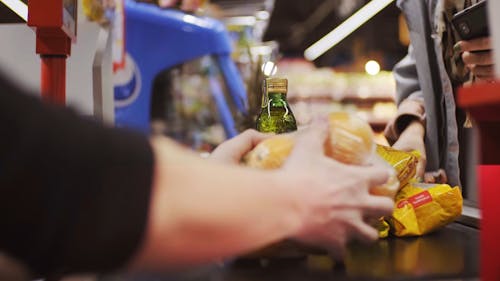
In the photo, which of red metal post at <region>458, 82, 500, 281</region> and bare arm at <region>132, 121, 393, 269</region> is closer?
bare arm at <region>132, 121, 393, 269</region>

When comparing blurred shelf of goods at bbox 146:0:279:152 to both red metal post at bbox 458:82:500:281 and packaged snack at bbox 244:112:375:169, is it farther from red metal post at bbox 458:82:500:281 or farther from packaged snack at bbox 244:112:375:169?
Answer: red metal post at bbox 458:82:500:281

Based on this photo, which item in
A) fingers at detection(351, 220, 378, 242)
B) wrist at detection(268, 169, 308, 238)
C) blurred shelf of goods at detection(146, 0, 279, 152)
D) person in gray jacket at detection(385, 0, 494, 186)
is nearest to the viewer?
wrist at detection(268, 169, 308, 238)

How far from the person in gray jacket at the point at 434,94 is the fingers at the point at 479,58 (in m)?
0.03

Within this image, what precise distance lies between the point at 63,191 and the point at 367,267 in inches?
21.5

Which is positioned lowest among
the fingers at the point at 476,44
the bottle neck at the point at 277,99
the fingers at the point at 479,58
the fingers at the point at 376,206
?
the fingers at the point at 376,206

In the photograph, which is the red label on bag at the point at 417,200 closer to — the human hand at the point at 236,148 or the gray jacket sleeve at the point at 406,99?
the human hand at the point at 236,148

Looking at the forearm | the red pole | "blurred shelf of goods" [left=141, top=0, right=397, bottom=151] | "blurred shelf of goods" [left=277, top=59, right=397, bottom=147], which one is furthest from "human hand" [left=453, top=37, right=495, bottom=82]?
"blurred shelf of goods" [left=277, top=59, right=397, bottom=147]

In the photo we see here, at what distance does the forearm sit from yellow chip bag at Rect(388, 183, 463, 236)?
57 cm

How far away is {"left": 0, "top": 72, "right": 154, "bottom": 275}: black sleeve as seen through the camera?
1.63ft

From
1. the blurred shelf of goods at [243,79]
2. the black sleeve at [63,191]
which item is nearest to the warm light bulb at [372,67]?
the blurred shelf of goods at [243,79]

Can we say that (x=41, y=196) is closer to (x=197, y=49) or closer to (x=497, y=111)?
(x=497, y=111)

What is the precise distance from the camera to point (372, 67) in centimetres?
751

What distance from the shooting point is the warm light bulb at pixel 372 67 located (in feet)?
24.2

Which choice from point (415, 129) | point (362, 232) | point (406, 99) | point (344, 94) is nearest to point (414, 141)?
point (415, 129)
